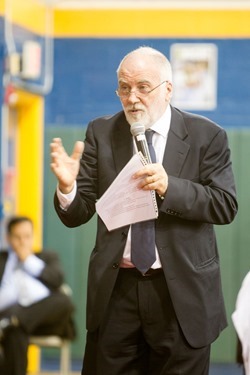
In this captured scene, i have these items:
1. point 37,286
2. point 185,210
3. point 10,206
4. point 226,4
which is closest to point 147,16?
point 226,4

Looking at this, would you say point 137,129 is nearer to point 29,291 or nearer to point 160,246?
point 160,246

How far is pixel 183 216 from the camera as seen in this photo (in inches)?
107

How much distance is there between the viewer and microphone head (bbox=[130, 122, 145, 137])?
8.66 feet

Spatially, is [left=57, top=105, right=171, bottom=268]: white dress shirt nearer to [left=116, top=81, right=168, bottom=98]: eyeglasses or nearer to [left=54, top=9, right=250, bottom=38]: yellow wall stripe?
[left=116, top=81, right=168, bottom=98]: eyeglasses

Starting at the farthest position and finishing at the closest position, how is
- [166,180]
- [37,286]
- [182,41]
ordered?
[182,41] < [37,286] < [166,180]

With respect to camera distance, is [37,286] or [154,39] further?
[154,39]

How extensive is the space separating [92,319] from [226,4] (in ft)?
15.1

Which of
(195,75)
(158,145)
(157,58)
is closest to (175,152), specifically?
(158,145)

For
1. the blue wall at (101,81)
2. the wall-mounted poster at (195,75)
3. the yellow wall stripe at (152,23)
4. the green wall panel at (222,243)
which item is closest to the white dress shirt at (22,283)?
the green wall panel at (222,243)

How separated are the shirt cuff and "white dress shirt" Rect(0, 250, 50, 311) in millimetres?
3210

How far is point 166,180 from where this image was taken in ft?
8.64

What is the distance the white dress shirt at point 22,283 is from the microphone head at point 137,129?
133 inches

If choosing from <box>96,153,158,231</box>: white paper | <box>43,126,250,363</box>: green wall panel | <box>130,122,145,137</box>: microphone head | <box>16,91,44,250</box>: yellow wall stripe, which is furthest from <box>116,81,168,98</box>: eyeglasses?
<box>16,91,44,250</box>: yellow wall stripe

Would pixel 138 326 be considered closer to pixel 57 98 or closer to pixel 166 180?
pixel 166 180
